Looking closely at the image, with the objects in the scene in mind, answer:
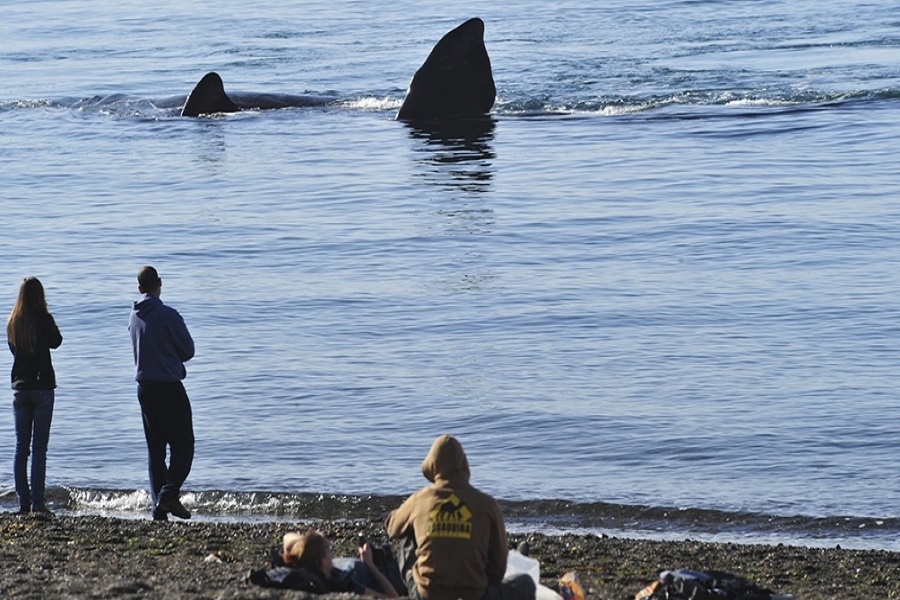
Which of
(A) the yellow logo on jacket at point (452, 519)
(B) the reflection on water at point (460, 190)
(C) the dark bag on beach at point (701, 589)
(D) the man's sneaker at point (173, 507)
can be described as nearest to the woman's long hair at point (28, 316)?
(D) the man's sneaker at point (173, 507)

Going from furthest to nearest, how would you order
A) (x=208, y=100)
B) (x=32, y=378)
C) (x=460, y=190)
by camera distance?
(x=208, y=100) → (x=460, y=190) → (x=32, y=378)

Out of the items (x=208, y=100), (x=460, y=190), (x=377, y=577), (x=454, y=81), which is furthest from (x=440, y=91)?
(x=377, y=577)

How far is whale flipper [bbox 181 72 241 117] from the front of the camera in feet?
132

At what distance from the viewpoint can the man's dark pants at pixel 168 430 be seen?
13281mm

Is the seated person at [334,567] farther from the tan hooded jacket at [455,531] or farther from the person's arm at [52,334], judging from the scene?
the person's arm at [52,334]

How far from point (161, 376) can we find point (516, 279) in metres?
11.7

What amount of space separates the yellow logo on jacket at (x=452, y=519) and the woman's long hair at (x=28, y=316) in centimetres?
496

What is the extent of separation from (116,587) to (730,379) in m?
9.64

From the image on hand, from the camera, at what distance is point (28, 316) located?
1305cm

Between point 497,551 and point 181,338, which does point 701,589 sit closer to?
point 497,551

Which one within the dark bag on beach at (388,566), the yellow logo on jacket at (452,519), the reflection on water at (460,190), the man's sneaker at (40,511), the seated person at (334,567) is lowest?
the reflection on water at (460,190)

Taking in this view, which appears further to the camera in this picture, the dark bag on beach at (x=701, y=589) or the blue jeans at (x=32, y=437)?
the blue jeans at (x=32, y=437)

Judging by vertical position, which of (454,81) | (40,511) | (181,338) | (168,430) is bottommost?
(40,511)

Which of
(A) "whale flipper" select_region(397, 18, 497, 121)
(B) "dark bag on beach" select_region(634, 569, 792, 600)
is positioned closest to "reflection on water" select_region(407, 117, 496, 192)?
(A) "whale flipper" select_region(397, 18, 497, 121)
